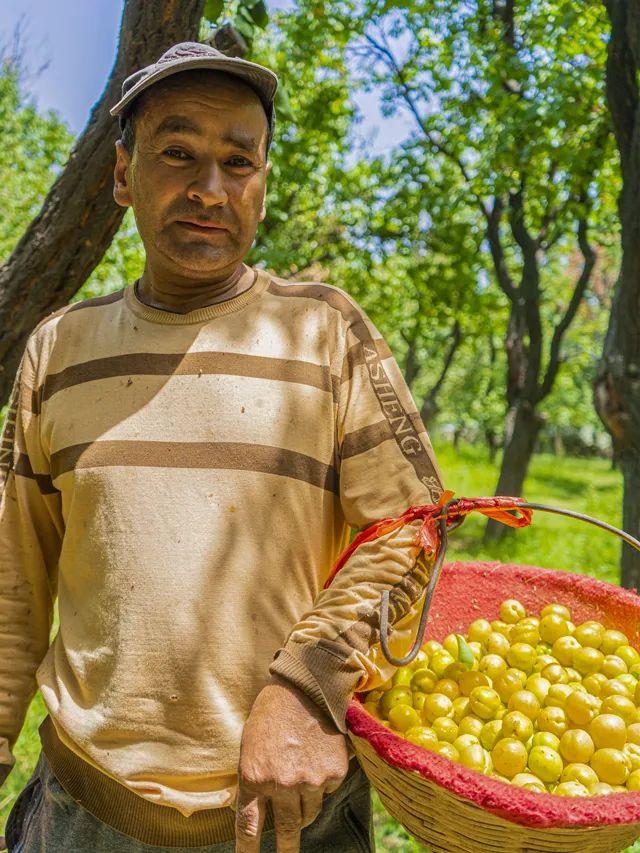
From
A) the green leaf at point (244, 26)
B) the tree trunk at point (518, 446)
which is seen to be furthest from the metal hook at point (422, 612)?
the tree trunk at point (518, 446)

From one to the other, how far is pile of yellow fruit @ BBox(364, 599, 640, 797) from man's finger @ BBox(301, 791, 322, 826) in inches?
11.4

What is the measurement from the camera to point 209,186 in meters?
1.69

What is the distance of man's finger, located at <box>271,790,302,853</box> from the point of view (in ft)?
4.32

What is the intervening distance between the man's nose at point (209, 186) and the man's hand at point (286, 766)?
107cm

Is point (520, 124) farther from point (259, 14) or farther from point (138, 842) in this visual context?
point (138, 842)

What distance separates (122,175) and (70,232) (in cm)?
137

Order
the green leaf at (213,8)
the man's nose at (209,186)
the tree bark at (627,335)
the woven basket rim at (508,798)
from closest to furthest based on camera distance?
the woven basket rim at (508,798) → the man's nose at (209,186) → the green leaf at (213,8) → the tree bark at (627,335)

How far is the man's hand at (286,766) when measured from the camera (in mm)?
1320

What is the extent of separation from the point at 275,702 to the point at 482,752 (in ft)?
1.64

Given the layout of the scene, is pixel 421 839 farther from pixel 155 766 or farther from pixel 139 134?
pixel 139 134

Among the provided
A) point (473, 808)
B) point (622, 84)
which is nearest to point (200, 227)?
point (473, 808)

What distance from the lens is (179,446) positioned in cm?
165

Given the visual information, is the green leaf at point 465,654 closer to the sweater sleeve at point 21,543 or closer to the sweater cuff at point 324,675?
the sweater cuff at point 324,675

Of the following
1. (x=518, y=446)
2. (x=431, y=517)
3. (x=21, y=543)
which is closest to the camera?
(x=431, y=517)
